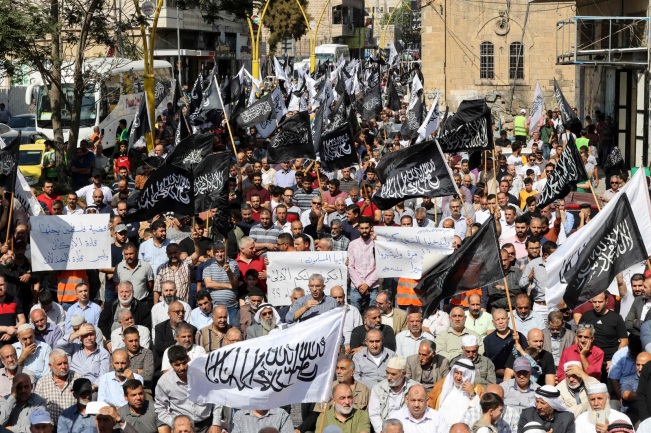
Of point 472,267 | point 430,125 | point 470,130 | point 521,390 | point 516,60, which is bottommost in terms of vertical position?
point 521,390

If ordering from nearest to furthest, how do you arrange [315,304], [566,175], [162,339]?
[162,339] → [315,304] → [566,175]

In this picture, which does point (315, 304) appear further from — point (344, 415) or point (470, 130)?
point (470, 130)

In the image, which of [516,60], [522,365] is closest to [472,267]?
[522,365]

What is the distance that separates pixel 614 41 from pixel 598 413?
78.9 feet

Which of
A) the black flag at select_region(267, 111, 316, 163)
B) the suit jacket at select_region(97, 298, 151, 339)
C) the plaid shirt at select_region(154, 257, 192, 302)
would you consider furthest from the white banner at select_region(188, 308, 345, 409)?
the black flag at select_region(267, 111, 316, 163)

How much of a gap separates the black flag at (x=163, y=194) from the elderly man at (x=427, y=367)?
472 cm

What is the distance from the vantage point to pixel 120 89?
36781 mm

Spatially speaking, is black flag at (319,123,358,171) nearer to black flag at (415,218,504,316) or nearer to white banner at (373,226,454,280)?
white banner at (373,226,454,280)

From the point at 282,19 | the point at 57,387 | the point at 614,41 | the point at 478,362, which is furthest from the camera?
the point at 282,19

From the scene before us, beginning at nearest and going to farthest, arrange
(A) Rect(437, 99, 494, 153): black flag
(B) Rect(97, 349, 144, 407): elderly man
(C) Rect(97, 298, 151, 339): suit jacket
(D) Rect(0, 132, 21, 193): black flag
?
(B) Rect(97, 349, 144, 407): elderly man < (C) Rect(97, 298, 151, 339): suit jacket < (D) Rect(0, 132, 21, 193): black flag < (A) Rect(437, 99, 494, 153): black flag

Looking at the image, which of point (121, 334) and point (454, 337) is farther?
point (121, 334)

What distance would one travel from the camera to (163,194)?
14.4m

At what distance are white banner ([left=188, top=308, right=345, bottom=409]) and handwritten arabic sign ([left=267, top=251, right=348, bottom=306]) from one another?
4.32 m

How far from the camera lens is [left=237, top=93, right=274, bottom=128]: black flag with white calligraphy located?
2422 centimetres
